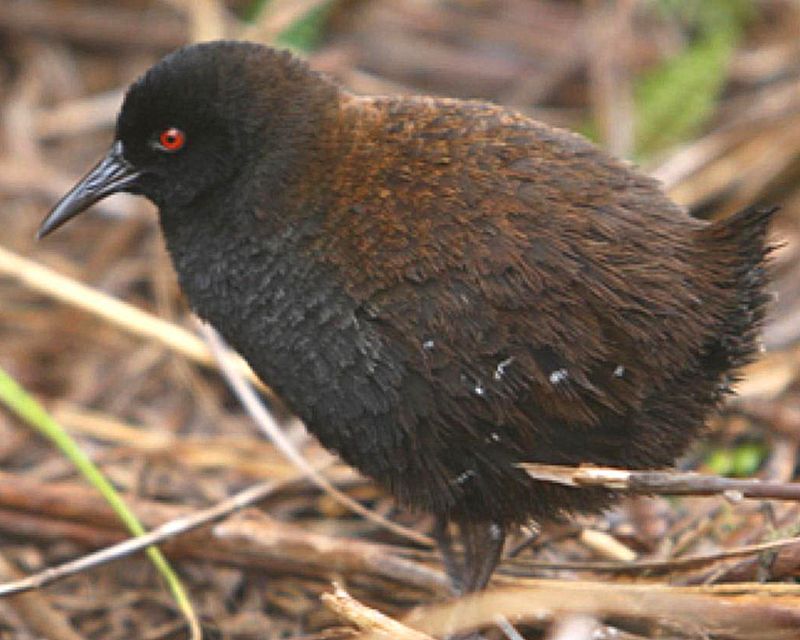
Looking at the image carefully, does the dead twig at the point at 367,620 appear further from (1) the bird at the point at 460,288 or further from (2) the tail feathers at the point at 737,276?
(2) the tail feathers at the point at 737,276

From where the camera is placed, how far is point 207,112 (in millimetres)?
3451

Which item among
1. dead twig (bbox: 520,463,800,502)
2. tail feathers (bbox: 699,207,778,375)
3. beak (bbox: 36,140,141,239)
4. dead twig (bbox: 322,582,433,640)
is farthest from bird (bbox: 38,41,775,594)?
dead twig (bbox: 322,582,433,640)

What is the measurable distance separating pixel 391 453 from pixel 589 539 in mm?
829

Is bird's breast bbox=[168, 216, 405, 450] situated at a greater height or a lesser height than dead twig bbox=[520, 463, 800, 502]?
greater

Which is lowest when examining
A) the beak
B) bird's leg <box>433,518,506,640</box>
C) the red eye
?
bird's leg <box>433,518,506,640</box>

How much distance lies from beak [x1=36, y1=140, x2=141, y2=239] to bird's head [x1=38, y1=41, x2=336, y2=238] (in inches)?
2.1

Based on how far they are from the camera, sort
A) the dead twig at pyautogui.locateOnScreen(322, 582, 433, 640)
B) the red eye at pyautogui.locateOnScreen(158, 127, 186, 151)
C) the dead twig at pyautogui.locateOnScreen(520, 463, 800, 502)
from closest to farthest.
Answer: the dead twig at pyautogui.locateOnScreen(520, 463, 800, 502) → the dead twig at pyautogui.locateOnScreen(322, 582, 433, 640) → the red eye at pyautogui.locateOnScreen(158, 127, 186, 151)

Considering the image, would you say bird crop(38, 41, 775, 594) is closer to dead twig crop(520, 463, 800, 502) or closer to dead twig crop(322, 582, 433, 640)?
dead twig crop(520, 463, 800, 502)

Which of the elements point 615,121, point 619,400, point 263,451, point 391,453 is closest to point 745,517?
point 619,400

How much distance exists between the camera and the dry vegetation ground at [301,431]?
3.39 meters

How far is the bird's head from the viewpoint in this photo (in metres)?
3.42

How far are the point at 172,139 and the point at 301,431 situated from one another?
4.64ft

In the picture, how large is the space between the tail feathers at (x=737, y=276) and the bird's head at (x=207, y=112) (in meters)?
1.13

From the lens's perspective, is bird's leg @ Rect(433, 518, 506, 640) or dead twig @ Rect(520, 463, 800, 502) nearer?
dead twig @ Rect(520, 463, 800, 502)
